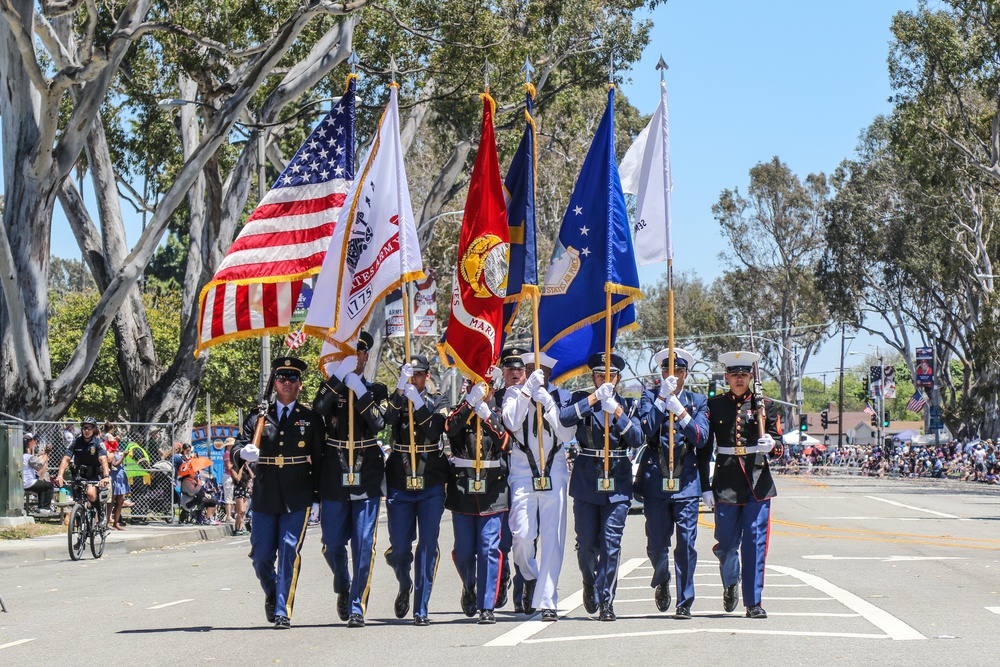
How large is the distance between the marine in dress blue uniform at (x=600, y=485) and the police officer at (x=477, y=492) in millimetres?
528

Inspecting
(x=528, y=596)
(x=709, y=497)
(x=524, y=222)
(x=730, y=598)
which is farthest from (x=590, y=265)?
(x=730, y=598)

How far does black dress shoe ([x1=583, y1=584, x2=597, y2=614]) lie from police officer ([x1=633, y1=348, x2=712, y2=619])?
17.9 inches

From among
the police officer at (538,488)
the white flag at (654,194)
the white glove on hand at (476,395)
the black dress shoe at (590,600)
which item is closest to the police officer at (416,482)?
the white glove on hand at (476,395)

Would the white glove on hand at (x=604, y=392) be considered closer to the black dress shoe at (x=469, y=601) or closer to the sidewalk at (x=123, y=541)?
the black dress shoe at (x=469, y=601)

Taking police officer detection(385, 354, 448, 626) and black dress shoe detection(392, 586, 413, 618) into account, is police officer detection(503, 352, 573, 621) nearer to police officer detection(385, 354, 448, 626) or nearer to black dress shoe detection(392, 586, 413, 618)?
police officer detection(385, 354, 448, 626)

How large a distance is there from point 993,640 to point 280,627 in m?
4.76

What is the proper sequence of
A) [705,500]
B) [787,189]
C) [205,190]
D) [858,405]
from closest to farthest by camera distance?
[705,500]
[205,190]
[787,189]
[858,405]

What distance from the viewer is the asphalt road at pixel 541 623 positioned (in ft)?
28.3

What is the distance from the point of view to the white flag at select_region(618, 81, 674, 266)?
11812mm

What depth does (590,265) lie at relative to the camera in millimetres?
11656

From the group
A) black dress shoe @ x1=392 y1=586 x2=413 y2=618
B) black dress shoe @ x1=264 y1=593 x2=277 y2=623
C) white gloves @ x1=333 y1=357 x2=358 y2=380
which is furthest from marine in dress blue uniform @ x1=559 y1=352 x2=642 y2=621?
black dress shoe @ x1=264 y1=593 x2=277 y2=623

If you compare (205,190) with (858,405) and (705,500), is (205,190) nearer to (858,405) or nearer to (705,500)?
(705,500)

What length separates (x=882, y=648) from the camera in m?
8.63

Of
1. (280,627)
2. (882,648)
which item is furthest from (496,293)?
(882,648)
